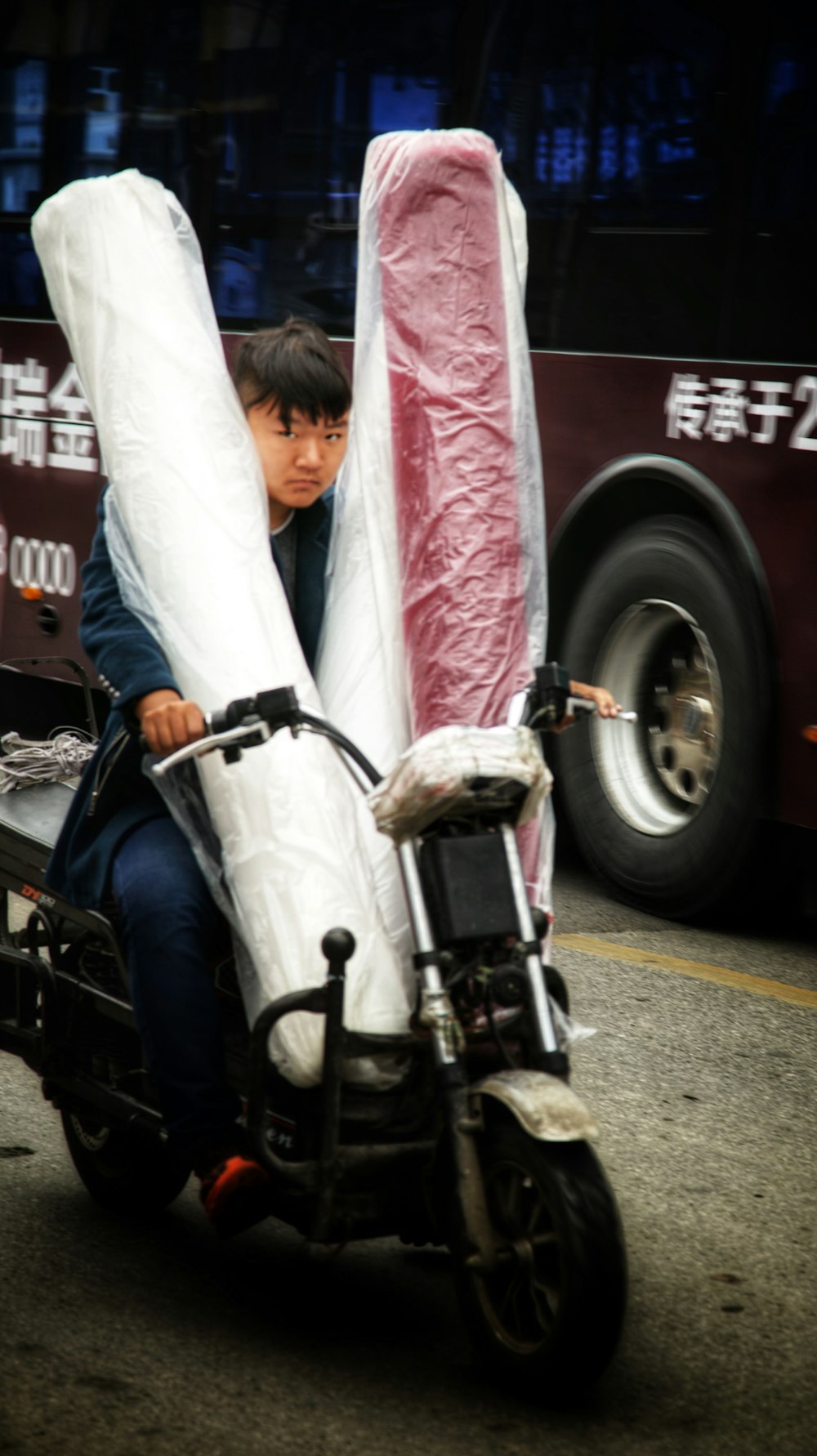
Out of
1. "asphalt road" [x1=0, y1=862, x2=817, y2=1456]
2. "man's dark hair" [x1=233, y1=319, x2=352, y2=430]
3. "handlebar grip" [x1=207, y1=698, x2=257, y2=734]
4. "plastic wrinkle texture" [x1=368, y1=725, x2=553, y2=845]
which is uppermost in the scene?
"man's dark hair" [x1=233, y1=319, x2=352, y2=430]

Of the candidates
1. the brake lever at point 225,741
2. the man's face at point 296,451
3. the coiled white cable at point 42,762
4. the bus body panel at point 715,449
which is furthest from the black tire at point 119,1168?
the bus body panel at point 715,449

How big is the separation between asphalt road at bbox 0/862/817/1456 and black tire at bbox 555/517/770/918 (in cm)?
154

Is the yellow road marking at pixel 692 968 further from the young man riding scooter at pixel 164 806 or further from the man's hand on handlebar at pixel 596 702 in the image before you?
the young man riding scooter at pixel 164 806

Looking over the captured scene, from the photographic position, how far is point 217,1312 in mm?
3354

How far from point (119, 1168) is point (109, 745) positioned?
0.90 metres

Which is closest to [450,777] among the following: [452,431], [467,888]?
[467,888]

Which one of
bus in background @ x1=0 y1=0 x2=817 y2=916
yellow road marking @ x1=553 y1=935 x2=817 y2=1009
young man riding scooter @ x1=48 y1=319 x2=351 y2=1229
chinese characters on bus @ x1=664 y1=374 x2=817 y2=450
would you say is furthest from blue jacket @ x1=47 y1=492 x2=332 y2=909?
bus in background @ x1=0 y1=0 x2=817 y2=916

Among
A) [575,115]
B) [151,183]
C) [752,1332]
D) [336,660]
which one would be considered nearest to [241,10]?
[575,115]

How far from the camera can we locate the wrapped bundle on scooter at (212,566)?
3.13 metres

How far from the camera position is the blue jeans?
3135 mm

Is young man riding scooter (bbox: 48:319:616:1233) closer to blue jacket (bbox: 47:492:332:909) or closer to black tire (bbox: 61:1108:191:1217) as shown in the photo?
blue jacket (bbox: 47:492:332:909)

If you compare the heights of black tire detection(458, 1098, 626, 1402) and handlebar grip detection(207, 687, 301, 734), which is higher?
handlebar grip detection(207, 687, 301, 734)

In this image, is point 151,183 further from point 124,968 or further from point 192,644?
point 124,968

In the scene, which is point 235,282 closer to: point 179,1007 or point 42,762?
point 42,762
